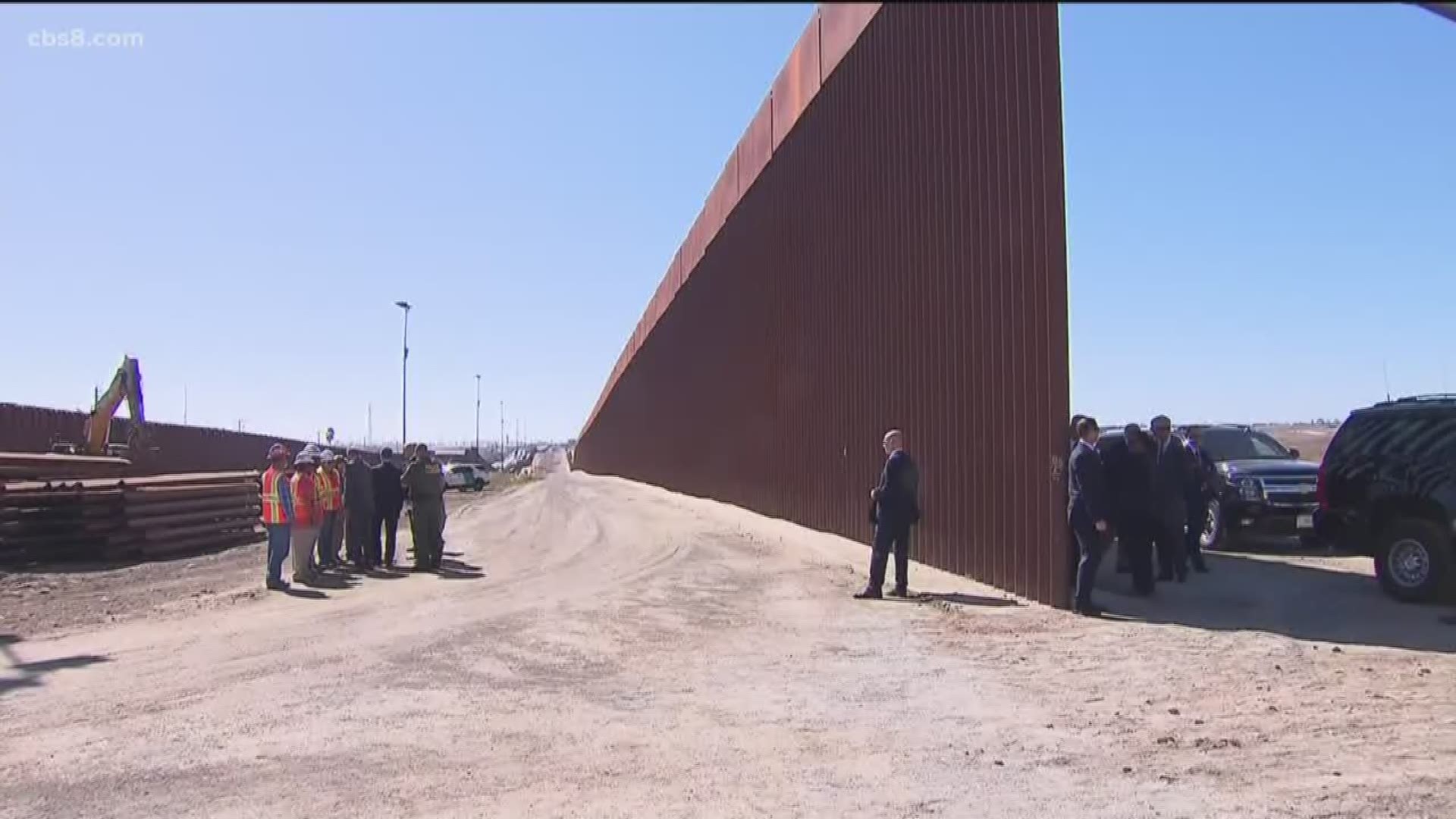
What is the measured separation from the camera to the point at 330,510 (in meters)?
14.8

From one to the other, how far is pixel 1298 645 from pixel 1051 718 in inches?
116

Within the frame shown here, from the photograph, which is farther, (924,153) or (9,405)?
(9,405)

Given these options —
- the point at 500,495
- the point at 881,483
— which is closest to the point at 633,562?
the point at 881,483

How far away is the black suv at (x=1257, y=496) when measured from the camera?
1444 centimetres

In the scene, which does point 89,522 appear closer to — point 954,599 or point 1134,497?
point 954,599

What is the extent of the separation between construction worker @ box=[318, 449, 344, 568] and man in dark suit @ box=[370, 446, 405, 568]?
1.66 feet

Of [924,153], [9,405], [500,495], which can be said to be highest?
[924,153]

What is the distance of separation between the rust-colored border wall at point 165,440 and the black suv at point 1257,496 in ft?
96.6

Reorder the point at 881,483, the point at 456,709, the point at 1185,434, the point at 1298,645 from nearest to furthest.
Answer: the point at 456,709, the point at 1298,645, the point at 881,483, the point at 1185,434

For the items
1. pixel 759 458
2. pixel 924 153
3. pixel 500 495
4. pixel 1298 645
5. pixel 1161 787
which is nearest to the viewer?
pixel 1161 787

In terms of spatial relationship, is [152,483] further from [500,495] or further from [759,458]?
[500,495]

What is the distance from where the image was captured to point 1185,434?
49.9 ft

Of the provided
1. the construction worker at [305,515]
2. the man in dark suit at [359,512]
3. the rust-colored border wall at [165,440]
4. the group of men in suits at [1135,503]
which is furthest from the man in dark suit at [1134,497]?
the rust-colored border wall at [165,440]

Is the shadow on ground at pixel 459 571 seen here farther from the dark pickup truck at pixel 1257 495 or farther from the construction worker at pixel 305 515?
the dark pickup truck at pixel 1257 495
